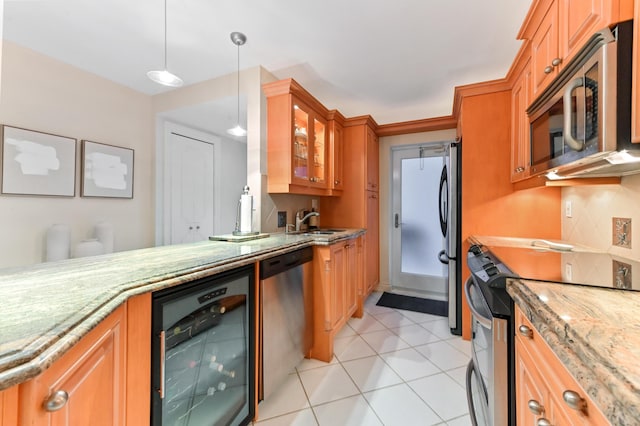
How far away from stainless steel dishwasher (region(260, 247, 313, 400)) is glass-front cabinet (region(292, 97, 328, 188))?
836 mm

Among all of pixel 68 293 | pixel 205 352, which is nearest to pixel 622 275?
pixel 205 352

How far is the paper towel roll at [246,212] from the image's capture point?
78.4 inches

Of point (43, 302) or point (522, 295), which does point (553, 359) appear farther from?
point (43, 302)

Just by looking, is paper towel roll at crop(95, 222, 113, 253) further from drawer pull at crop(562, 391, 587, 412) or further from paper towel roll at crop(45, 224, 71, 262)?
drawer pull at crop(562, 391, 587, 412)

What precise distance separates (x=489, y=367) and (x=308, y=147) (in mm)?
2089

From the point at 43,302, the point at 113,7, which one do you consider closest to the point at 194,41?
the point at 113,7

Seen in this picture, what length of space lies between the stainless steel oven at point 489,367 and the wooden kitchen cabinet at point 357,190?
5.76 feet

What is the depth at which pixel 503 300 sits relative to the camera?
98cm

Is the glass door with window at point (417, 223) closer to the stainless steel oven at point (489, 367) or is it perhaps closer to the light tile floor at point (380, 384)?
the light tile floor at point (380, 384)

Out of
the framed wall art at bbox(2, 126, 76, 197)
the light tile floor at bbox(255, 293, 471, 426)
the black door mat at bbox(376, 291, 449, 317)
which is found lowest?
the light tile floor at bbox(255, 293, 471, 426)

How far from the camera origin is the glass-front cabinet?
2352 millimetres

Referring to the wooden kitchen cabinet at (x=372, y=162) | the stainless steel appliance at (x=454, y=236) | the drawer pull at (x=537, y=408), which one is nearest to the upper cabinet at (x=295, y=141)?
the wooden kitchen cabinet at (x=372, y=162)

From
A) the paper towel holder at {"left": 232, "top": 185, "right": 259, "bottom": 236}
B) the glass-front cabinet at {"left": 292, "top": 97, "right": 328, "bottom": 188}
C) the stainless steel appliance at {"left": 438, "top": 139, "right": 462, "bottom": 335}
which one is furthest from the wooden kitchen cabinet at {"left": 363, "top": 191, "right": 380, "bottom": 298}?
the paper towel holder at {"left": 232, "top": 185, "right": 259, "bottom": 236}

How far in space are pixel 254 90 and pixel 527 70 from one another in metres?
2.12
